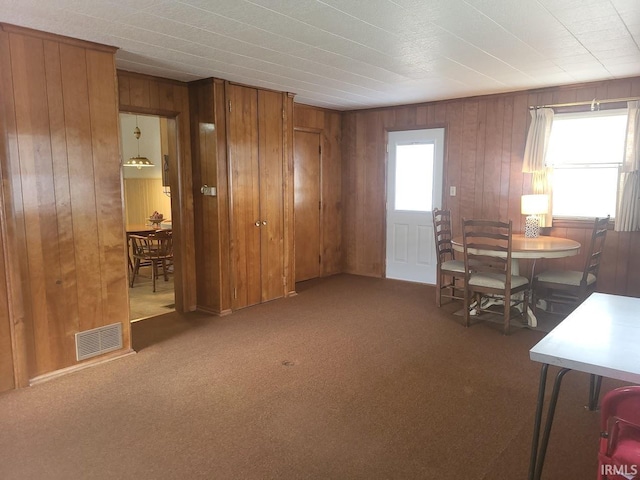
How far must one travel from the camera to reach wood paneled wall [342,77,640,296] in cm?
457

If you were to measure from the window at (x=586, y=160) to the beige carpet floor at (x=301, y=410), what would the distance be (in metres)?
1.67

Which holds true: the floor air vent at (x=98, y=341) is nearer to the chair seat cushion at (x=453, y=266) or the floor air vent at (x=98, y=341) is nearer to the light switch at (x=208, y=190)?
the light switch at (x=208, y=190)

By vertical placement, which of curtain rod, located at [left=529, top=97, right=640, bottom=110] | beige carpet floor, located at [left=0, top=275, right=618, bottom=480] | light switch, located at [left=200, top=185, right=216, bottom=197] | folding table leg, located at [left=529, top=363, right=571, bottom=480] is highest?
curtain rod, located at [left=529, top=97, right=640, bottom=110]

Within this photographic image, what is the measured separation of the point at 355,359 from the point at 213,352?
1151 millimetres

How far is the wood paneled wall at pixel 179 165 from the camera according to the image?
4.28m

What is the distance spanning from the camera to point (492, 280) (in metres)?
4.14

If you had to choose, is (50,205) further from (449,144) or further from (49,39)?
(449,144)

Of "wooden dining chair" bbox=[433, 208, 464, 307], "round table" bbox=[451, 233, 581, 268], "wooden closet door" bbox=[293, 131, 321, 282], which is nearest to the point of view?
"round table" bbox=[451, 233, 581, 268]

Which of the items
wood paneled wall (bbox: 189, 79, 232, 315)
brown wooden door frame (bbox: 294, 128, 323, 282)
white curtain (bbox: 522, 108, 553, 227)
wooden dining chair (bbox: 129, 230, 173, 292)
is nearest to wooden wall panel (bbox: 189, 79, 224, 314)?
wood paneled wall (bbox: 189, 79, 232, 315)

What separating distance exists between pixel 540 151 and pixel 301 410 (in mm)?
3804

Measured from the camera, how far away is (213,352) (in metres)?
3.64

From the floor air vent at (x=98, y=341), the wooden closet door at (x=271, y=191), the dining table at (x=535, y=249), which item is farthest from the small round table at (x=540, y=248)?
the floor air vent at (x=98, y=341)

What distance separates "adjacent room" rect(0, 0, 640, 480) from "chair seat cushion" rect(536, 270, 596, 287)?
0.09 feet

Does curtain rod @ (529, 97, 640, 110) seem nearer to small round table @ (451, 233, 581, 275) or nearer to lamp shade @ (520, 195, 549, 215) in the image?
lamp shade @ (520, 195, 549, 215)
